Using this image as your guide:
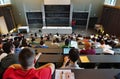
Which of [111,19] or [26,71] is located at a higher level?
[26,71]

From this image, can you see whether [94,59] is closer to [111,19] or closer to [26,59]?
[26,59]

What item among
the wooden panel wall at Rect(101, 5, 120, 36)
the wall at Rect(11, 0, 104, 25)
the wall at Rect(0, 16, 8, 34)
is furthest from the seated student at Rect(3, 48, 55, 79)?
the wall at Rect(11, 0, 104, 25)

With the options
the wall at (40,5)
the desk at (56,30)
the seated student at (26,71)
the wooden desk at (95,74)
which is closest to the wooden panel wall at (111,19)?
the wall at (40,5)

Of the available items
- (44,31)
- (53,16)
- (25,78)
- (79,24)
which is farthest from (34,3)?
(25,78)

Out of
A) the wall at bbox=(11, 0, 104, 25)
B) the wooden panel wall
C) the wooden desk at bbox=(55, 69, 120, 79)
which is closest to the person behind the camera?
the wooden desk at bbox=(55, 69, 120, 79)

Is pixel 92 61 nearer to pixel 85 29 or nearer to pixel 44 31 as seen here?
pixel 44 31

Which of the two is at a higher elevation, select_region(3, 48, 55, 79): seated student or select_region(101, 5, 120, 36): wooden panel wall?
select_region(3, 48, 55, 79): seated student

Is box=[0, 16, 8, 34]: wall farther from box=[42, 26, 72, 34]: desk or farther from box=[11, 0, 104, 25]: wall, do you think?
box=[42, 26, 72, 34]: desk

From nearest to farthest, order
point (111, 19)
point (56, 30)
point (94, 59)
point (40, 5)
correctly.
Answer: point (94, 59) → point (111, 19) → point (56, 30) → point (40, 5)

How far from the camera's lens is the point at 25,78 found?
1064 mm

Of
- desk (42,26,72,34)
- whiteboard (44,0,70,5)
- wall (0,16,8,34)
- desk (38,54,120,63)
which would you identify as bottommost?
desk (42,26,72,34)

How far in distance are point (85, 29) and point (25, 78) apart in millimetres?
9328

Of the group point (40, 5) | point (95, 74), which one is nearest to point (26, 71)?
point (95, 74)

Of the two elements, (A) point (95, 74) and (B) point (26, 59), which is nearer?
(B) point (26, 59)
